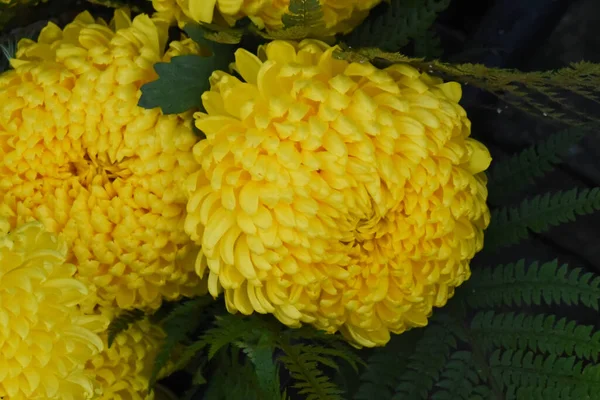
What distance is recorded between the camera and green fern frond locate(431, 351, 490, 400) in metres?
0.81

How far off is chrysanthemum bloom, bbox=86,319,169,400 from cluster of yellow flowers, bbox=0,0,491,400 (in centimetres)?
1

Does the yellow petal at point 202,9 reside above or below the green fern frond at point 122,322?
above

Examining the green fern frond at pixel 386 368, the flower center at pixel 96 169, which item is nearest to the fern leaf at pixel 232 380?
the green fern frond at pixel 386 368

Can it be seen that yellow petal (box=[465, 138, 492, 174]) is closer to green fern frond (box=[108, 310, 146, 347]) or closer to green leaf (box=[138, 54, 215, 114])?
green leaf (box=[138, 54, 215, 114])

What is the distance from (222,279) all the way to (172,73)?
0.62 feet

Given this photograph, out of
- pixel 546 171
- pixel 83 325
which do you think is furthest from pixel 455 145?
pixel 83 325

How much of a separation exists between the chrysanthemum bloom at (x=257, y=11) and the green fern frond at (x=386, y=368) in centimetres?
33

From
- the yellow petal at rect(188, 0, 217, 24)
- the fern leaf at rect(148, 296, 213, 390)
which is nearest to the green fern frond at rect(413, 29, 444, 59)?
the yellow petal at rect(188, 0, 217, 24)

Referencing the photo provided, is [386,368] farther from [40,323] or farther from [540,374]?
[40,323]

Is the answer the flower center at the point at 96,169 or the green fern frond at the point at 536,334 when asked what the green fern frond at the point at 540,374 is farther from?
the flower center at the point at 96,169

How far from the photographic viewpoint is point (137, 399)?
0.87m

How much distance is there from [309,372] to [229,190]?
0.19m

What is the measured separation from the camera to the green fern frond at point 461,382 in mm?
807

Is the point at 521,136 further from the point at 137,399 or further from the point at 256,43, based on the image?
the point at 137,399
